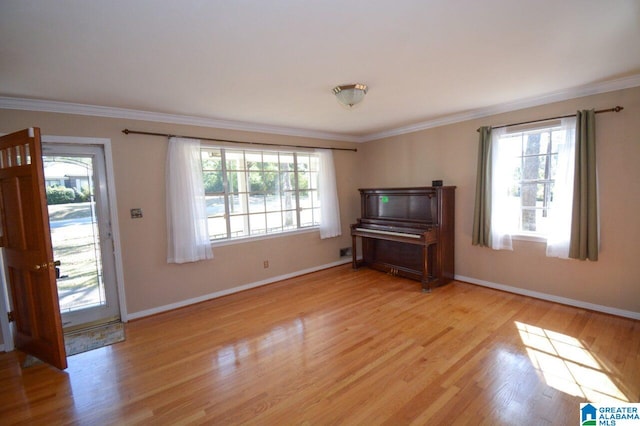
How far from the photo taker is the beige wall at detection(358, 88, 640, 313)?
9.24ft

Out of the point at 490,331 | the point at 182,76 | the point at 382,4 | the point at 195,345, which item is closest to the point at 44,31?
the point at 182,76

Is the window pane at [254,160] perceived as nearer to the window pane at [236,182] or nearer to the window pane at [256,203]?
the window pane at [236,182]

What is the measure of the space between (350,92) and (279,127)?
6.33 ft

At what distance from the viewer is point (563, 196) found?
3102 millimetres

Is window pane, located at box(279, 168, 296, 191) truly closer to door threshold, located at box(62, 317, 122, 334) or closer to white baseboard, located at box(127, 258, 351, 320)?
white baseboard, located at box(127, 258, 351, 320)

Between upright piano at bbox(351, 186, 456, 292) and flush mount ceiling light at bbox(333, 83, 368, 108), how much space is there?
6.24 feet

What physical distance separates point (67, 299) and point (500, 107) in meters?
5.40

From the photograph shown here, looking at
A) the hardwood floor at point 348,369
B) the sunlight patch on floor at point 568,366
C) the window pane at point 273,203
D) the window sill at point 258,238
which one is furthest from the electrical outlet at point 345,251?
the sunlight patch on floor at point 568,366

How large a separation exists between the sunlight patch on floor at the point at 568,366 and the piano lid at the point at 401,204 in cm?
179

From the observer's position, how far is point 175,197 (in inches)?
137

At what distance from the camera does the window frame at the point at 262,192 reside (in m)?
3.97

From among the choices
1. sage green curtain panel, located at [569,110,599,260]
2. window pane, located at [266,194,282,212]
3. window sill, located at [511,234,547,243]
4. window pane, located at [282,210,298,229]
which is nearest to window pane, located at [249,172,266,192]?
window pane, located at [266,194,282,212]

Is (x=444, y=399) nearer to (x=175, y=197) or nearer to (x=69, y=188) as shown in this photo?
(x=175, y=197)

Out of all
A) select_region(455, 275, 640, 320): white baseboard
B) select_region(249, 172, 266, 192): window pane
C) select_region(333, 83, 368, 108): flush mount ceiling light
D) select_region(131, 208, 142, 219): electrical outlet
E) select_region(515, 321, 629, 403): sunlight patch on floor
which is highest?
select_region(333, 83, 368, 108): flush mount ceiling light
